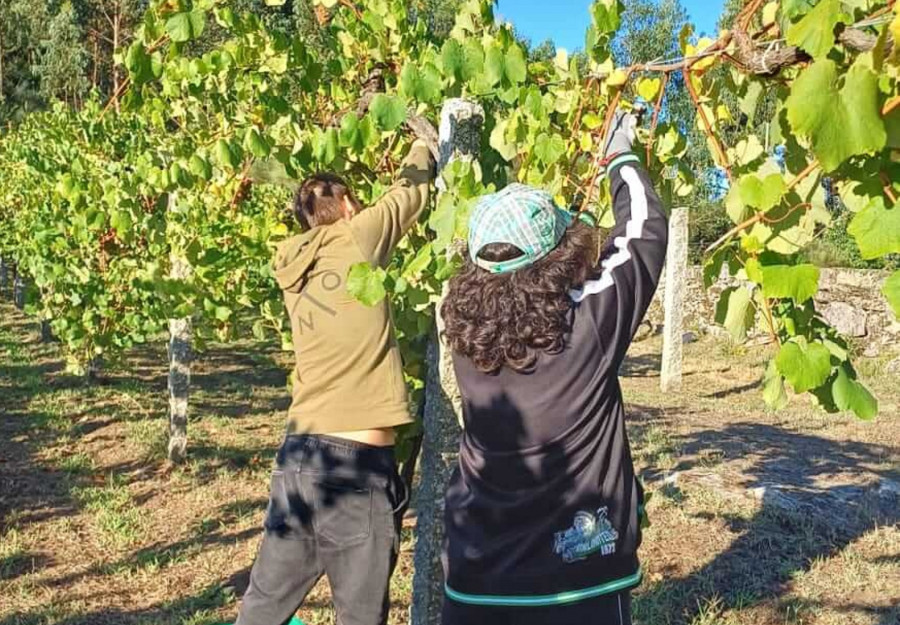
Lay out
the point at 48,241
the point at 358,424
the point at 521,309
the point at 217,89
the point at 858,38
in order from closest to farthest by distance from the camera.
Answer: the point at 858,38
the point at 521,309
the point at 358,424
the point at 217,89
the point at 48,241

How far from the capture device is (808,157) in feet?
5.74

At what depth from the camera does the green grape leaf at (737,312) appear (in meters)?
1.88

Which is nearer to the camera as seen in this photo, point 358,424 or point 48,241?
point 358,424

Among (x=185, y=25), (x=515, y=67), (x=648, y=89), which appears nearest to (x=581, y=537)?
(x=648, y=89)

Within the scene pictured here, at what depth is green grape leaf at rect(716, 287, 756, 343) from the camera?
188 centimetres

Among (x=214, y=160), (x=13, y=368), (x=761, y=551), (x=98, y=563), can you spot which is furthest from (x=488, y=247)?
(x=13, y=368)

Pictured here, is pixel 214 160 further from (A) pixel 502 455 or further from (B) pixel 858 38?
(B) pixel 858 38

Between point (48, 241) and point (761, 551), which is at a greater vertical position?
point (48, 241)

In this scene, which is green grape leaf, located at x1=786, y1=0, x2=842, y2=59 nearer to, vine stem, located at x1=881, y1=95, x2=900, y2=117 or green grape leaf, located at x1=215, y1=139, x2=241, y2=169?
vine stem, located at x1=881, y1=95, x2=900, y2=117

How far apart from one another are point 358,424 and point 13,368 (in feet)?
27.1

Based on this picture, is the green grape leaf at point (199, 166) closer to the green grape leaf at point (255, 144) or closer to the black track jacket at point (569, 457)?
the green grape leaf at point (255, 144)

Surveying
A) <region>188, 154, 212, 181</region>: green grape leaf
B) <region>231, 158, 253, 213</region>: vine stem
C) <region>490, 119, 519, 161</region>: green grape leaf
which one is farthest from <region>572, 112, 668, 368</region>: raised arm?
<region>231, 158, 253, 213</region>: vine stem

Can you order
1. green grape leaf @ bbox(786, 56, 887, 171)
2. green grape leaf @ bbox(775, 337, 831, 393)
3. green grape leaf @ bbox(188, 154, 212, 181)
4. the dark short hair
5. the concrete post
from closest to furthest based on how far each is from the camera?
green grape leaf @ bbox(786, 56, 887, 171)
green grape leaf @ bbox(775, 337, 831, 393)
the dark short hair
green grape leaf @ bbox(188, 154, 212, 181)
the concrete post

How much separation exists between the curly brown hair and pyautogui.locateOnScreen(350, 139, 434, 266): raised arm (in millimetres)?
679
